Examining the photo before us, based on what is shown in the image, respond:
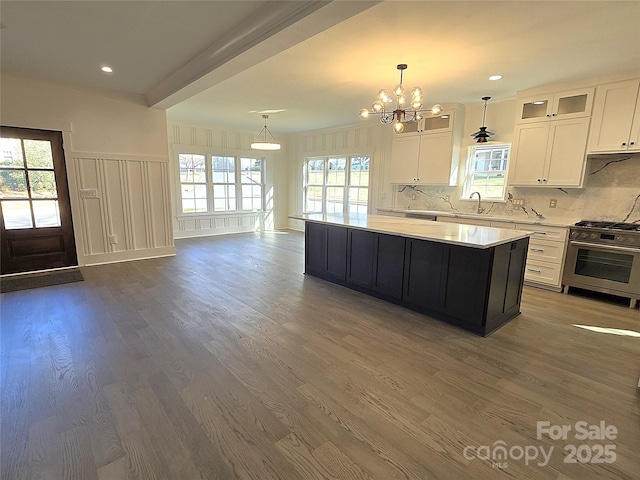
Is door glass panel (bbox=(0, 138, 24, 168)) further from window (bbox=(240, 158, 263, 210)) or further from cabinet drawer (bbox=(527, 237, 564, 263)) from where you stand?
cabinet drawer (bbox=(527, 237, 564, 263))

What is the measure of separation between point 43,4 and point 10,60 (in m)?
A: 1.81

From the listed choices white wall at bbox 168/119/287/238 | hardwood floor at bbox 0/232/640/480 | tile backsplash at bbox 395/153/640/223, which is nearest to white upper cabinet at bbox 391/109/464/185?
tile backsplash at bbox 395/153/640/223

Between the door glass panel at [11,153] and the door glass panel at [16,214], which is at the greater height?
the door glass panel at [11,153]

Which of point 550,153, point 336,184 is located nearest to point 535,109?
point 550,153

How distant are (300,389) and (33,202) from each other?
4.80 meters

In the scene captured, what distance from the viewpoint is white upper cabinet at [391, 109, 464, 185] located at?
5184 mm

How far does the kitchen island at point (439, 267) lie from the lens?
2.84 metres

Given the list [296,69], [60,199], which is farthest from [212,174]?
[296,69]

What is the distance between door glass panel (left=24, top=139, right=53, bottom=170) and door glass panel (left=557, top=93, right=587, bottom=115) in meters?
7.00

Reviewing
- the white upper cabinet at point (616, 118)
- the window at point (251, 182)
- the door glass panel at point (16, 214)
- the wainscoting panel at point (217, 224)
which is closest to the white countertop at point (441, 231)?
the white upper cabinet at point (616, 118)

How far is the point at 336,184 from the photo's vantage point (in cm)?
772

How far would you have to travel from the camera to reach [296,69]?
3.57 metres

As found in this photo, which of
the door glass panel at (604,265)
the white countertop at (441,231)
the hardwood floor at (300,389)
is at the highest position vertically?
the white countertop at (441,231)

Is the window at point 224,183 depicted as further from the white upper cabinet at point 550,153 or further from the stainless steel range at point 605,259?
the stainless steel range at point 605,259
